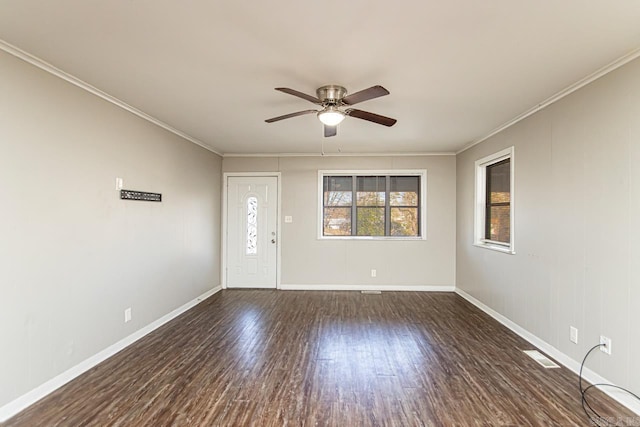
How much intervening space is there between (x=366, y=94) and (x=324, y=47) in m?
0.44

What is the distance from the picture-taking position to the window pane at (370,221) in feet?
19.1

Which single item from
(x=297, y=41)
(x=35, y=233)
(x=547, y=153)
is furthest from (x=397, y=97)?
(x=35, y=233)

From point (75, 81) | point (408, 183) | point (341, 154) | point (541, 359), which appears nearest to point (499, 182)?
point (408, 183)

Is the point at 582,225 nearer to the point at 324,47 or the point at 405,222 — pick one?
the point at 324,47

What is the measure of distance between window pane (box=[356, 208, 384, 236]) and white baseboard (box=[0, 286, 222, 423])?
3326 mm

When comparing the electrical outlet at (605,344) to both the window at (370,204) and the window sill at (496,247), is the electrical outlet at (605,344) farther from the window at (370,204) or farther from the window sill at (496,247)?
the window at (370,204)

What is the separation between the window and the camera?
580 cm

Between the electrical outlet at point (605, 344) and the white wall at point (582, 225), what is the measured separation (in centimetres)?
4

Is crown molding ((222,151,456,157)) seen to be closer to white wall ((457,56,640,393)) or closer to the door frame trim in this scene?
the door frame trim

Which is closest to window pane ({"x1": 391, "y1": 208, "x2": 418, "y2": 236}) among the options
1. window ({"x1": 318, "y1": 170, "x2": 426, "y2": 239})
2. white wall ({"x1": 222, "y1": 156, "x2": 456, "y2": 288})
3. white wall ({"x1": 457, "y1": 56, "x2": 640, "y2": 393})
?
window ({"x1": 318, "y1": 170, "x2": 426, "y2": 239})

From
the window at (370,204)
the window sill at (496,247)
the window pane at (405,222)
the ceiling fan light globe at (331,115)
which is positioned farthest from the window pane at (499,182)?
the ceiling fan light globe at (331,115)

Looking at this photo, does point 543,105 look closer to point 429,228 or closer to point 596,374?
point 596,374

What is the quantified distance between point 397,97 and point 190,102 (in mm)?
2023

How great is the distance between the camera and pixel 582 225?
2.71 m
